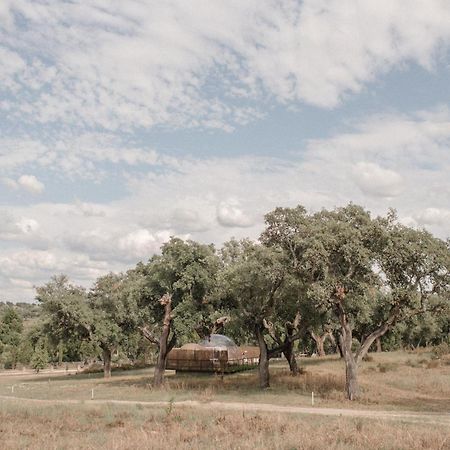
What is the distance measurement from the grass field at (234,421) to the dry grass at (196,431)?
0.04m

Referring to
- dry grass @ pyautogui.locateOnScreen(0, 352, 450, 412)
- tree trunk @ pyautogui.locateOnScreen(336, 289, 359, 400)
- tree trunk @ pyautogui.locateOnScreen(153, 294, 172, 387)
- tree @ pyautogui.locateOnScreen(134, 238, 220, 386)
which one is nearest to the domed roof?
dry grass @ pyautogui.locateOnScreen(0, 352, 450, 412)

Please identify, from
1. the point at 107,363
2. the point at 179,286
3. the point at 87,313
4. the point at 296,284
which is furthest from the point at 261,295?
the point at 107,363

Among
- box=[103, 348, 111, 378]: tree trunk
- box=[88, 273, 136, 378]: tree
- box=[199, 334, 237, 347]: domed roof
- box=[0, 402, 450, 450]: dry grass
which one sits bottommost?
box=[103, 348, 111, 378]: tree trunk

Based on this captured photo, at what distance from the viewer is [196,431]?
66.5 ft

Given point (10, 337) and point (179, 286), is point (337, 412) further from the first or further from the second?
point (10, 337)

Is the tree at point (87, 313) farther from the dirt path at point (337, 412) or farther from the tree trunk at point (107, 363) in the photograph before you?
the dirt path at point (337, 412)

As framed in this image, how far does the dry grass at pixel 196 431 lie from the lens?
1714cm

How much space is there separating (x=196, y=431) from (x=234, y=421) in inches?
112

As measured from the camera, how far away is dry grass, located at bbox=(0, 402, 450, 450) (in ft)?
56.2

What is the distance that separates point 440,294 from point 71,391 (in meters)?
32.9

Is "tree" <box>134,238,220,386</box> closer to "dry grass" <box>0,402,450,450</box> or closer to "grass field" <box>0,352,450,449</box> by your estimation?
"grass field" <box>0,352,450,449</box>

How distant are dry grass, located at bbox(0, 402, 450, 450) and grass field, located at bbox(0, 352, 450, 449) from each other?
0.04m

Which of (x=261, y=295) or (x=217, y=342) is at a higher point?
(x=261, y=295)

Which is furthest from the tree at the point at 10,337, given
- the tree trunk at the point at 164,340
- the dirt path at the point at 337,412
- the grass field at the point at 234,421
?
the dirt path at the point at 337,412
